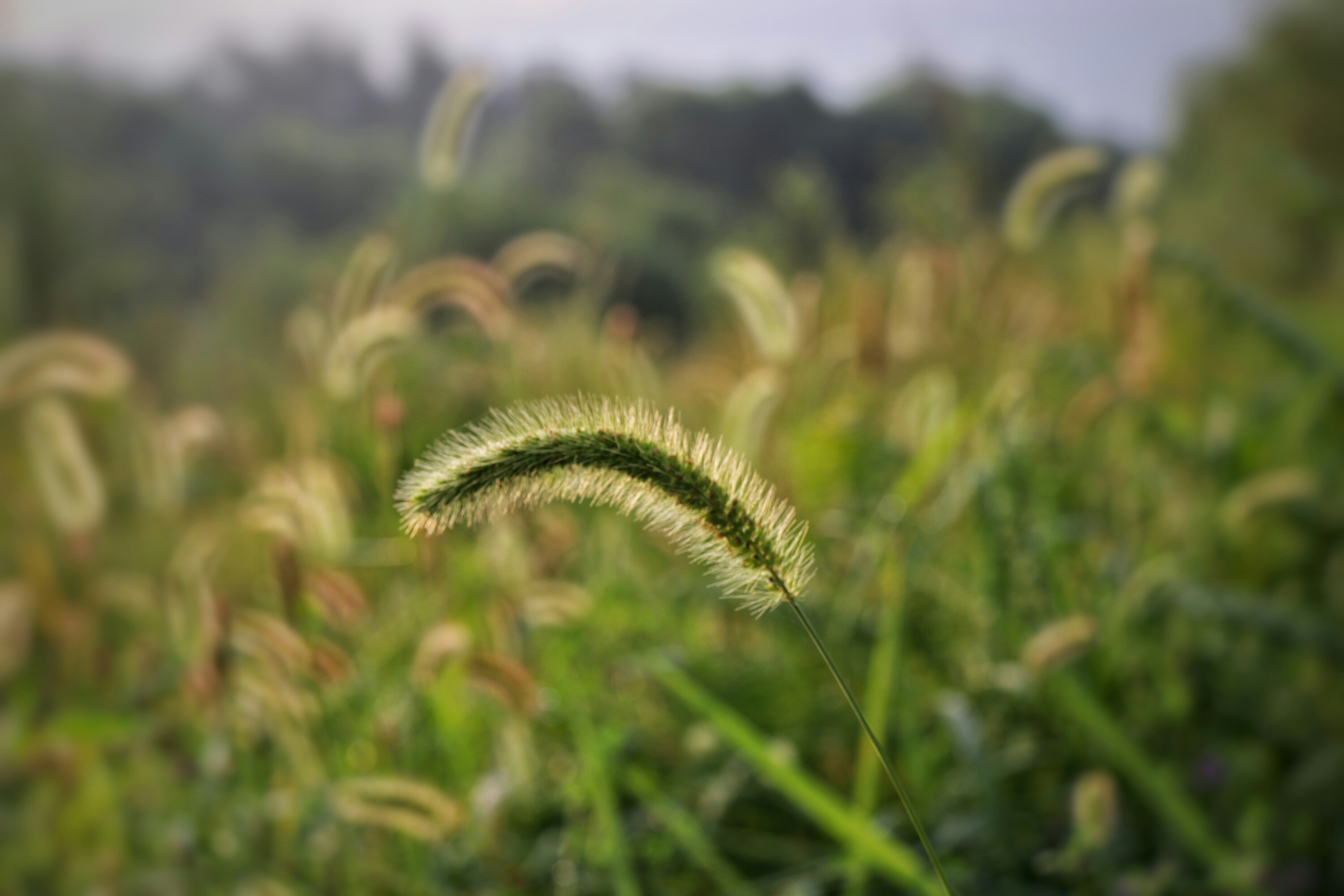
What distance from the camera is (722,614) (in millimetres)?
2645

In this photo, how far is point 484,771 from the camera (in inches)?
82.8

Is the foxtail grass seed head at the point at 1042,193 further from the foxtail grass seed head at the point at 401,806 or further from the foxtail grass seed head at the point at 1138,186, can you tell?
the foxtail grass seed head at the point at 401,806

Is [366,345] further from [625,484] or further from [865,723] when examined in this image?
[865,723]

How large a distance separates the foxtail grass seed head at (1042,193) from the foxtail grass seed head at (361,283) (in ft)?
5.04

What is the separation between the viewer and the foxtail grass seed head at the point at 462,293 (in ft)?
6.01

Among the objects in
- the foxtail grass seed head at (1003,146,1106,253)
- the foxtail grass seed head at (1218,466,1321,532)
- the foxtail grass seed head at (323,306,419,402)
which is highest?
the foxtail grass seed head at (1003,146,1106,253)

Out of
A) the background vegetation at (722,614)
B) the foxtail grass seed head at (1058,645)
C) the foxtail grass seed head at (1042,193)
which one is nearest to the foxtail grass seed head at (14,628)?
the background vegetation at (722,614)

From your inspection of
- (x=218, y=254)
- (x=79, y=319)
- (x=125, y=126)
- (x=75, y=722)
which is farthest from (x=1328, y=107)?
(x=125, y=126)

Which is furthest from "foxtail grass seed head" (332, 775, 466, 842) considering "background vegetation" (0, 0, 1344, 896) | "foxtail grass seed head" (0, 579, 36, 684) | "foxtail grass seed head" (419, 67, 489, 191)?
"foxtail grass seed head" (419, 67, 489, 191)

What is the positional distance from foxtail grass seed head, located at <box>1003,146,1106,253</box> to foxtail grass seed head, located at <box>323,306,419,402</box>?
1.55 m

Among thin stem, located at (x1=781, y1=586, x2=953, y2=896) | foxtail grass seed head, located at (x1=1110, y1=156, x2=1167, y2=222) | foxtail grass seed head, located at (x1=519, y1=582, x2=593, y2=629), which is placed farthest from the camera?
foxtail grass seed head, located at (x1=1110, y1=156, x2=1167, y2=222)

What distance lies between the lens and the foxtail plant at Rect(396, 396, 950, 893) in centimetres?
61

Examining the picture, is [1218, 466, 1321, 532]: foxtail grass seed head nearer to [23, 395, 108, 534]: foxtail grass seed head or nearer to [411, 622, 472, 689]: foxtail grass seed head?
[411, 622, 472, 689]: foxtail grass seed head

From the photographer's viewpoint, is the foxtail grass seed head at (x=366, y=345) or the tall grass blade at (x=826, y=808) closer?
the tall grass blade at (x=826, y=808)
